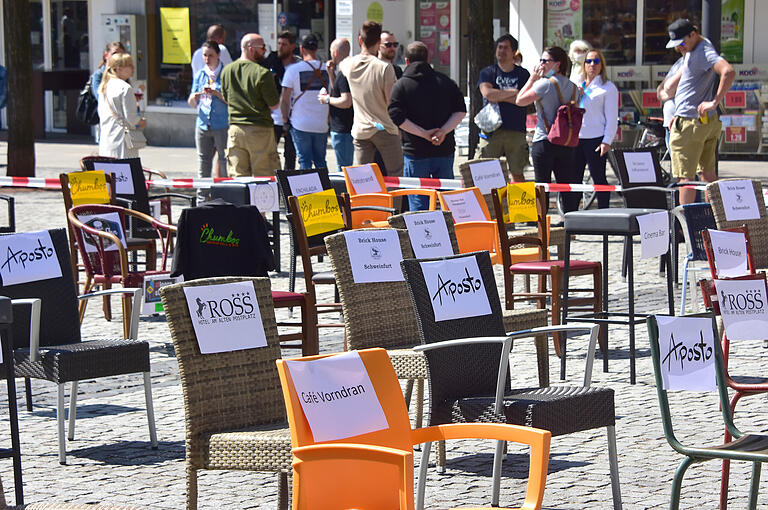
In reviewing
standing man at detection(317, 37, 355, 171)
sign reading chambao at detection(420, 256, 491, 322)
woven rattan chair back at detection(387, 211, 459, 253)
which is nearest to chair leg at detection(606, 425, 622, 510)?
sign reading chambao at detection(420, 256, 491, 322)

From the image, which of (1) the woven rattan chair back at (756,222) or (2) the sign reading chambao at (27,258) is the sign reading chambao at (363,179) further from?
(2) the sign reading chambao at (27,258)

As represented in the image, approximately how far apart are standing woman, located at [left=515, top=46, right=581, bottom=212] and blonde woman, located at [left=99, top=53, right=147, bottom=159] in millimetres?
3669

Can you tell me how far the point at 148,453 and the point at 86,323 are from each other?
3.60 m

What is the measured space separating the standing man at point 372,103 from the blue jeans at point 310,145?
6.84ft

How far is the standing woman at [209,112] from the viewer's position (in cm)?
1479

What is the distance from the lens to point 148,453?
6551mm

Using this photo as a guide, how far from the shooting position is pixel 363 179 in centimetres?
1135

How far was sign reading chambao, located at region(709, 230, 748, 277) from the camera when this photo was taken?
6.28 metres

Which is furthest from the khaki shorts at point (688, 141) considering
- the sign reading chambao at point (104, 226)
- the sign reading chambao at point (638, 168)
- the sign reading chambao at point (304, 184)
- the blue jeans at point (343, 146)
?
the sign reading chambao at point (104, 226)

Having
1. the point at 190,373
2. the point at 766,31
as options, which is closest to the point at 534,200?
the point at 190,373

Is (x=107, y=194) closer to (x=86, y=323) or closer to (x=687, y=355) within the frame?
(x=86, y=323)

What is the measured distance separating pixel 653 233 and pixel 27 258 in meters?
3.42

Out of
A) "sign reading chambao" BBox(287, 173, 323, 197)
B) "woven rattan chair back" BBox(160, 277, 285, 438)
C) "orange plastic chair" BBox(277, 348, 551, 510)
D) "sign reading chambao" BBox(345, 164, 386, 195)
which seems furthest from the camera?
"sign reading chambao" BBox(345, 164, 386, 195)

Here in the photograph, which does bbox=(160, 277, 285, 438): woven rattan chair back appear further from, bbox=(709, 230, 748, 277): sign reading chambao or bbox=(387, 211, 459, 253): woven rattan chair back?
bbox=(709, 230, 748, 277): sign reading chambao
